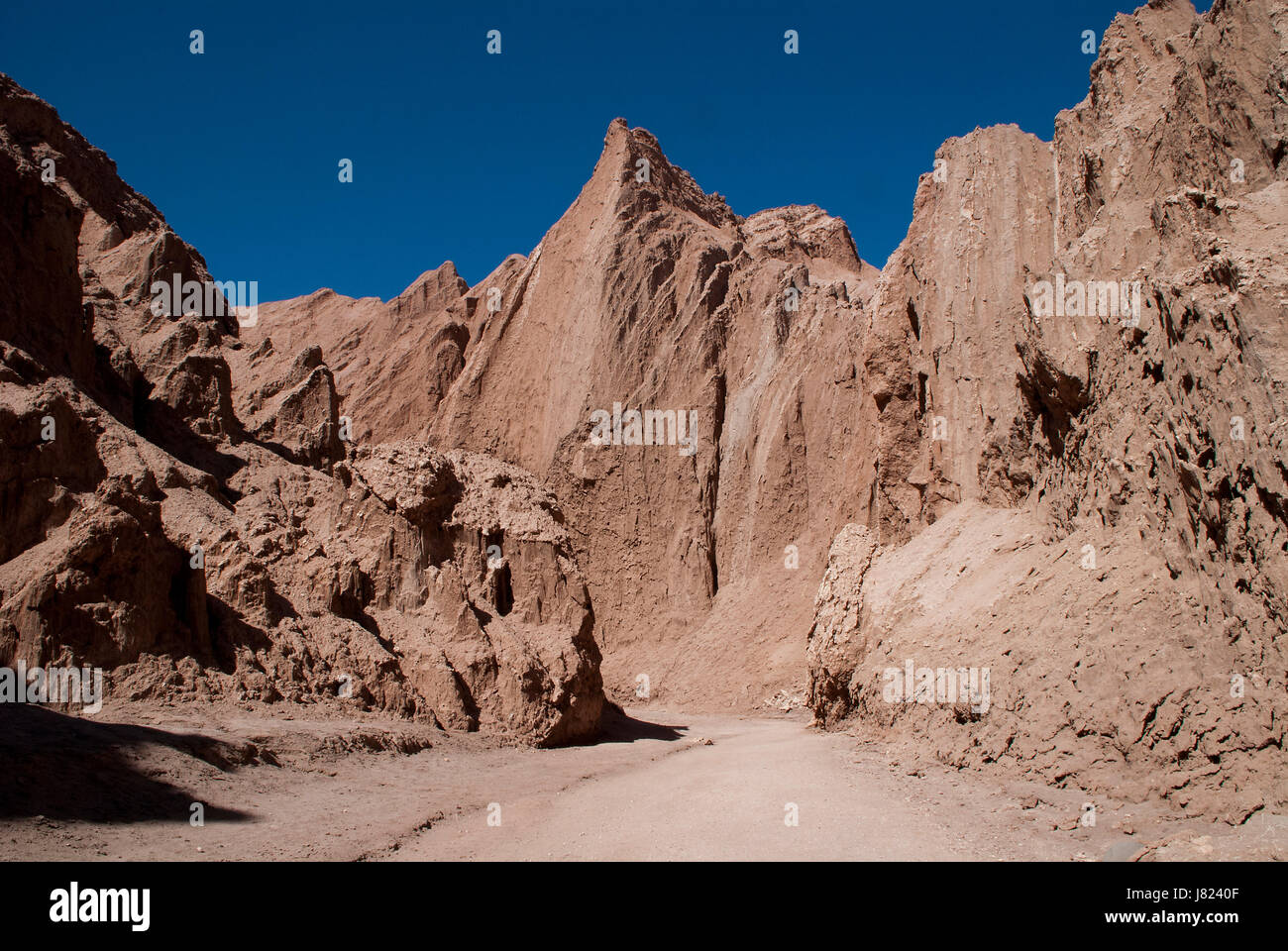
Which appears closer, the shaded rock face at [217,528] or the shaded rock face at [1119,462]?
the shaded rock face at [1119,462]

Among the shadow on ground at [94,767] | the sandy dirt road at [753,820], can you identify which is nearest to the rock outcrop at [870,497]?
the sandy dirt road at [753,820]

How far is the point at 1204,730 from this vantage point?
10211 mm

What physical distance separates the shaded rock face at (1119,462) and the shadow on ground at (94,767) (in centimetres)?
1072

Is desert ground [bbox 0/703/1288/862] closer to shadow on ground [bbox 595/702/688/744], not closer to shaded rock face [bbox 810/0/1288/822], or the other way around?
shaded rock face [bbox 810/0/1288/822]

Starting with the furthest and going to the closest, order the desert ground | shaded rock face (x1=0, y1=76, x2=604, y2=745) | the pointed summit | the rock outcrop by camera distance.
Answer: the pointed summit
shaded rock face (x1=0, y1=76, x2=604, y2=745)
the rock outcrop
the desert ground

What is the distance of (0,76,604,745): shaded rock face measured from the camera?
540 inches

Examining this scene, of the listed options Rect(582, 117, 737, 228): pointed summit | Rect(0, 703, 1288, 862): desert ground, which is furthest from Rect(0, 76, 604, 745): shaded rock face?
Rect(582, 117, 737, 228): pointed summit

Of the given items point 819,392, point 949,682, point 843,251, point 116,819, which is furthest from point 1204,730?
point 843,251

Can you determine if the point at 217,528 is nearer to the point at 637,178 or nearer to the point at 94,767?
the point at 94,767

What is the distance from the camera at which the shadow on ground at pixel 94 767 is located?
28.9ft

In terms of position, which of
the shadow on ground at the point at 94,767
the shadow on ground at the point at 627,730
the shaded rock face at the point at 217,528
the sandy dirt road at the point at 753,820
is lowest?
the shadow on ground at the point at 627,730

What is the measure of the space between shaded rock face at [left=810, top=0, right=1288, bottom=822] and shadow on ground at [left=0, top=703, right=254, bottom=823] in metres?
10.7

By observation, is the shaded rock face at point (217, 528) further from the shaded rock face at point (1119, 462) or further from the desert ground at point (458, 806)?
the shaded rock face at point (1119, 462)

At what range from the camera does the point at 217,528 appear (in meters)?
17.3
